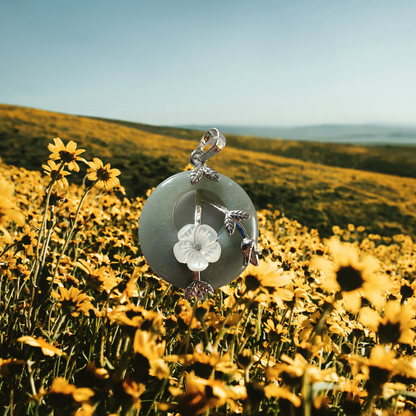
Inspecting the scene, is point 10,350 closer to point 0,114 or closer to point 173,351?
point 173,351

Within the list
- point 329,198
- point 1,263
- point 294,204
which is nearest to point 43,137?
point 294,204

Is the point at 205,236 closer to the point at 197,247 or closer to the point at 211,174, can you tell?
the point at 197,247

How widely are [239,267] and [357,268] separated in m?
0.28

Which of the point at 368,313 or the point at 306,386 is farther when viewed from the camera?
the point at 368,313

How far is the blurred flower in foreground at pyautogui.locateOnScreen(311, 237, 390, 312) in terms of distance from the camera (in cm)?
60

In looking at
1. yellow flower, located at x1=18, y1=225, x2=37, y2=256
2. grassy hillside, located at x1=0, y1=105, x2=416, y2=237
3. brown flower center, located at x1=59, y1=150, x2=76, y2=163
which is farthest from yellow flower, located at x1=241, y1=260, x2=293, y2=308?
grassy hillside, located at x1=0, y1=105, x2=416, y2=237

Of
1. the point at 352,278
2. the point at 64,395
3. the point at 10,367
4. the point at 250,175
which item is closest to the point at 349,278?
the point at 352,278

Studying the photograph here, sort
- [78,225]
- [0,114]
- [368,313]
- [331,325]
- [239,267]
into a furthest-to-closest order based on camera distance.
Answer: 1. [0,114]
2. [78,225]
3. [331,325]
4. [239,267]
5. [368,313]

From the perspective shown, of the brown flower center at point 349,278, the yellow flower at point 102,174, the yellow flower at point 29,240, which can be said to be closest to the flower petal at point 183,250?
the brown flower center at point 349,278

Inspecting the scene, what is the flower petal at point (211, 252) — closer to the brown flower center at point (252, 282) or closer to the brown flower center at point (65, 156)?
the brown flower center at point (252, 282)

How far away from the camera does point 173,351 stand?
3.14ft

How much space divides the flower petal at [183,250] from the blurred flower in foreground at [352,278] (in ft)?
0.92

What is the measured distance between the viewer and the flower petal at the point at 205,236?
687mm

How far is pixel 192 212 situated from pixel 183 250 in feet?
0.44
